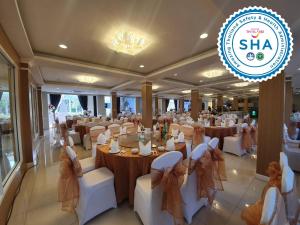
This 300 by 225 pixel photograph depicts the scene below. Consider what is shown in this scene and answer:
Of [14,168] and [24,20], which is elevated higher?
[24,20]

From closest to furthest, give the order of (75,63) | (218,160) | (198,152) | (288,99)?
1. (198,152)
2. (218,160)
3. (75,63)
4. (288,99)

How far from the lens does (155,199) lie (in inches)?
Answer: 66.1

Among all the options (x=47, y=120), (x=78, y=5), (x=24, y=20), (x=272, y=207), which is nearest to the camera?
(x=272, y=207)

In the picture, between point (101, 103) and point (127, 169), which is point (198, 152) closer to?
point (127, 169)

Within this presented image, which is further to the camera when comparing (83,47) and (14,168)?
(83,47)

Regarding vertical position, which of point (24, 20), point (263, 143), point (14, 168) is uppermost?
point (24, 20)

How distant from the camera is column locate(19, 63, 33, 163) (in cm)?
353

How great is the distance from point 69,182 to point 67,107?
12933mm

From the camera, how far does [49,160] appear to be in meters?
4.12

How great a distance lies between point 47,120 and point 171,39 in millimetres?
11041

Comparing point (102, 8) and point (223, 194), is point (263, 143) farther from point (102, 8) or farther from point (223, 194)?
point (102, 8)

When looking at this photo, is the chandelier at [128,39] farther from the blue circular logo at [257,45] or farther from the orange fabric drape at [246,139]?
the orange fabric drape at [246,139]

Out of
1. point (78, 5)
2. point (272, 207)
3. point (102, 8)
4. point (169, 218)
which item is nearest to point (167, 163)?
point (169, 218)

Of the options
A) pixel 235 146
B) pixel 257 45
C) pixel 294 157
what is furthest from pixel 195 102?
pixel 257 45
